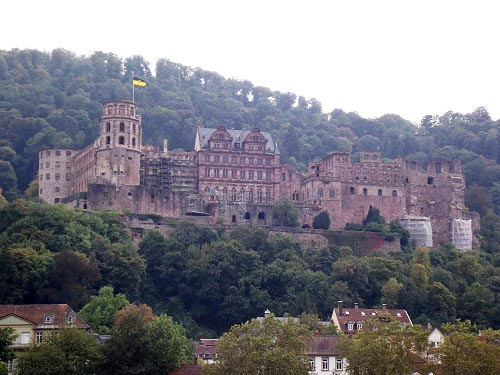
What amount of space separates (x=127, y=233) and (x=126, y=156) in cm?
1002

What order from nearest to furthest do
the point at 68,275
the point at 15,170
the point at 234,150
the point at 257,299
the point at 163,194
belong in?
1. the point at 68,275
2. the point at 257,299
3. the point at 163,194
4. the point at 234,150
5. the point at 15,170

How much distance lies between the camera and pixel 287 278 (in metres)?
110

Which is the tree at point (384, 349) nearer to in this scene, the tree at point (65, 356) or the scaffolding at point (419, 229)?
the tree at point (65, 356)

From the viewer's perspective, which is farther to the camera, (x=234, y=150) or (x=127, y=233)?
(x=234, y=150)

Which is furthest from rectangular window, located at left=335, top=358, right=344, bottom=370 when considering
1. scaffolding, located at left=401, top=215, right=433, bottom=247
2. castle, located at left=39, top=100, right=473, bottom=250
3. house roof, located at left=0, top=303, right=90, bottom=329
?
scaffolding, located at left=401, top=215, right=433, bottom=247

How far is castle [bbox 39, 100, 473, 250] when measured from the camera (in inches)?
4884

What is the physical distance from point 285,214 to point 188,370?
164 feet

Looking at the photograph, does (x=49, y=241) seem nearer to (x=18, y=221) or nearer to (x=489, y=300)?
(x=18, y=221)

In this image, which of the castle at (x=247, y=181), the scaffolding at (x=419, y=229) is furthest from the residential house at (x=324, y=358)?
the scaffolding at (x=419, y=229)

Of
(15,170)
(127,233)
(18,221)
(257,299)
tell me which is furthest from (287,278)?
(15,170)

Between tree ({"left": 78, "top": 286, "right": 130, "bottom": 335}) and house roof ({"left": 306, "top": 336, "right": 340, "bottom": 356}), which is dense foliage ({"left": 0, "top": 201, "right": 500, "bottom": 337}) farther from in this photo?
house roof ({"left": 306, "top": 336, "right": 340, "bottom": 356})

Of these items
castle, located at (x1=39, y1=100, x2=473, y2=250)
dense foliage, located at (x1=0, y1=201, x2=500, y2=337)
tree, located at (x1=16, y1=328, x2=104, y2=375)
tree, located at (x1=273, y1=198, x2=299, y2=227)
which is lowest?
tree, located at (x1=16, y1=328, x2=104, y2=375)

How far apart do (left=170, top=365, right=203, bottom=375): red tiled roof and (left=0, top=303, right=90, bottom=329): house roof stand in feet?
28.3

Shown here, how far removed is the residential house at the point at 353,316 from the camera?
3789 inches
